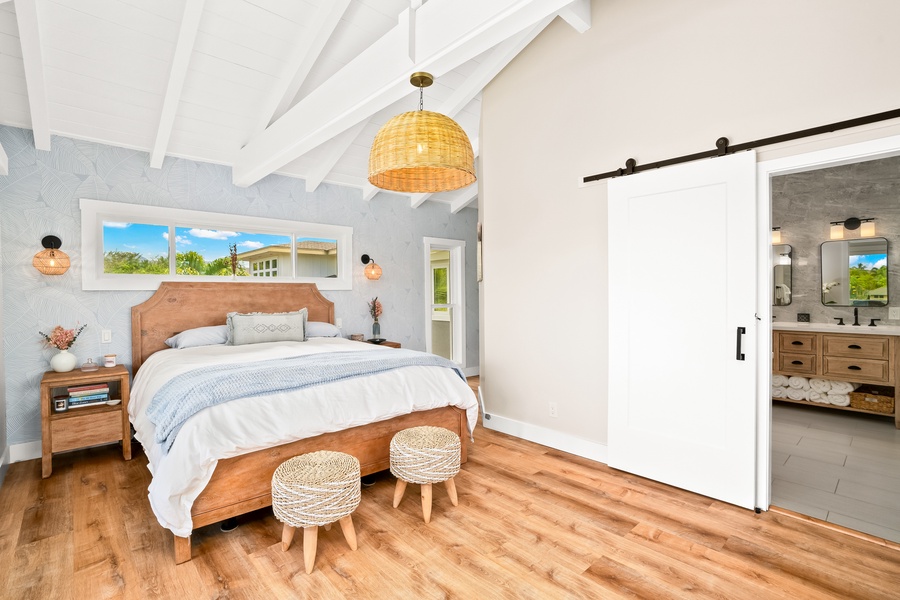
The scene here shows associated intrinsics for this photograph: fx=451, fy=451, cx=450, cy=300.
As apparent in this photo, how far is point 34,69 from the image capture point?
2.83 metres

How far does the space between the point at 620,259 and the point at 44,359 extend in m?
4.46

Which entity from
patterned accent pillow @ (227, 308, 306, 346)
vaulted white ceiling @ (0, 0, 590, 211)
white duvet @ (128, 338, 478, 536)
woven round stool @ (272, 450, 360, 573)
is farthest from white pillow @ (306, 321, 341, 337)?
woven round stool @ (272, 450, 360, 573)

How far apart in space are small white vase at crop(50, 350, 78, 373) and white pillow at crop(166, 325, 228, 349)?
0.67m

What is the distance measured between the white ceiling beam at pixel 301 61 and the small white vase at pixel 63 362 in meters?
2.33

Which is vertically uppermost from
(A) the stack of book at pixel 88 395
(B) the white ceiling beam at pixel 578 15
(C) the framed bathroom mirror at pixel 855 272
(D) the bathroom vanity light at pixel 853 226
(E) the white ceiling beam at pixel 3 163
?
(B) the white ceiling beam at pixel 578 15

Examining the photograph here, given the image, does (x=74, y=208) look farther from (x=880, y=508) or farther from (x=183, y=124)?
(x=880, y=508)

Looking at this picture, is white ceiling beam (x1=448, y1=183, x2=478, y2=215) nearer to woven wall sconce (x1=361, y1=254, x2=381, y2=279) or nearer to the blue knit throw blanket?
woven wall sconce (x1=361, y1=254, x2=381, y2=279)

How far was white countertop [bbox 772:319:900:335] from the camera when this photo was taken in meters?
4.18

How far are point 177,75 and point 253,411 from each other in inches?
93.4

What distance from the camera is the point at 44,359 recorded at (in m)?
3.55

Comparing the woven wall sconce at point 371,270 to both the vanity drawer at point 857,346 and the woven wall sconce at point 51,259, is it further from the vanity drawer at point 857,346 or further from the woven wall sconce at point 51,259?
the vanity drawer at point 857,346

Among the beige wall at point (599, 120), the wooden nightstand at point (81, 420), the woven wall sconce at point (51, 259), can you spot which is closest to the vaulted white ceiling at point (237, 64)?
the beige wall at point (599, 120)

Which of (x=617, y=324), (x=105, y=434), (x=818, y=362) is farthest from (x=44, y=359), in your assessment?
(x=818, y=362)

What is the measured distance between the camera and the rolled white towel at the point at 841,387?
176 inches
